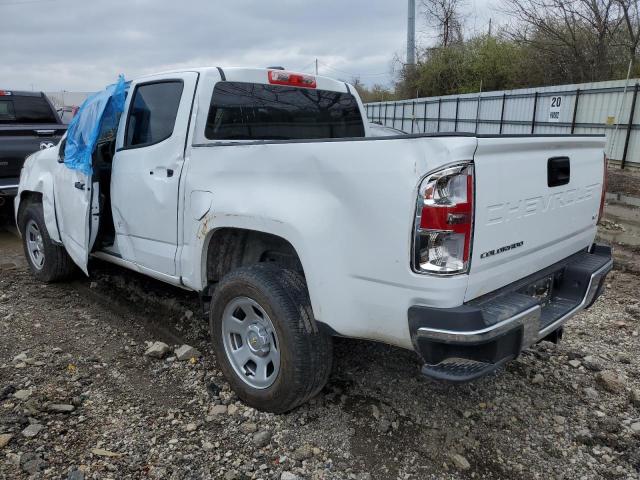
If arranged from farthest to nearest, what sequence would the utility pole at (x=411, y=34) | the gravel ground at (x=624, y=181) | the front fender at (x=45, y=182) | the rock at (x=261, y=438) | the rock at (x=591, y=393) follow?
the utility pole at (x=411, y=34)
the gravel ground at (x=624, y=181)
the front fender at (x=45, y=182)
the rock at (x=591, y=393)
the rock at (x=261, y=438)

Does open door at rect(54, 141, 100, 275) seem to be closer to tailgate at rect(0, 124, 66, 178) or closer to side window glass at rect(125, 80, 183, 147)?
side window glass at rect(125, 80, 183, 147)

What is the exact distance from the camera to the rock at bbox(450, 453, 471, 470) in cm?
258

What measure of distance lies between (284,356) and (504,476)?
123cm

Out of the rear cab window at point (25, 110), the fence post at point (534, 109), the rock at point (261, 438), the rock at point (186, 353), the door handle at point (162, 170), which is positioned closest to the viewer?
the rock at point (261, 438)

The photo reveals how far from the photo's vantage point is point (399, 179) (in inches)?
85.4

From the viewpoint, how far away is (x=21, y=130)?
725 centimetres

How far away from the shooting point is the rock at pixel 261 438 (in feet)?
8.98

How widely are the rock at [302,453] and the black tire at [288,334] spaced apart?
0.23m

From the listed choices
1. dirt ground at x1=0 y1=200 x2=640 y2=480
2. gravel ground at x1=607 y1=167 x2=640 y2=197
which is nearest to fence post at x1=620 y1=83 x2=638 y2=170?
gravel ground at x1=607 y1=167 x2=640 y2=197

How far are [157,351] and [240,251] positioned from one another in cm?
103

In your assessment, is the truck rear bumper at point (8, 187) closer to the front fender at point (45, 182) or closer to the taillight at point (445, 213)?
the front fender at point (45, 182)

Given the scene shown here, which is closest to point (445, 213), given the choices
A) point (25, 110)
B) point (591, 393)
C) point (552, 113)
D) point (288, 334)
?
point (288, 334)

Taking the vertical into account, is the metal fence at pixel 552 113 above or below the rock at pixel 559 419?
above

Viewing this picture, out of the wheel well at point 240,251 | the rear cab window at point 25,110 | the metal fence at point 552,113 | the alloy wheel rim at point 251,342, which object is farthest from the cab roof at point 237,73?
the metal fence at point 552,113
